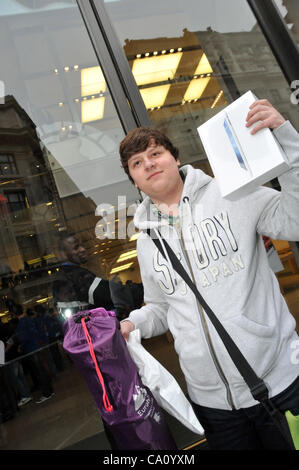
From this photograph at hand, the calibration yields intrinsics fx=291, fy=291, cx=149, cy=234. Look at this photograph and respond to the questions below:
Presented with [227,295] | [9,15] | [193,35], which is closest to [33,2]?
[9,15]

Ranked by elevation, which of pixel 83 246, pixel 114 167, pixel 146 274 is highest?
pixel 114 167

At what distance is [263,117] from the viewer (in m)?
0.98

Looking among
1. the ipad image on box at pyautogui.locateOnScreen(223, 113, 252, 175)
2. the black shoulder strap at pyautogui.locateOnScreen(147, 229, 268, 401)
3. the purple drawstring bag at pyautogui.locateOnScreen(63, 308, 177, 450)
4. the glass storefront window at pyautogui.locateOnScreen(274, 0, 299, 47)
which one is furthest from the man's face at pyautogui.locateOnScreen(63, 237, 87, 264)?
the glass storefront window at pyautogui.locateOnScreen(274, 0, 299, 47)

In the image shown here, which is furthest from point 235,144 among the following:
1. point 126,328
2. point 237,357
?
point 126,328

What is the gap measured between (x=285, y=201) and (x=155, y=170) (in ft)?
1.83

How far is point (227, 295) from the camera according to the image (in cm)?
117

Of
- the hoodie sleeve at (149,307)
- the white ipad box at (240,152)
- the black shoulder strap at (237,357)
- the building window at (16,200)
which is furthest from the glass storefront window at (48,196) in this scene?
the white ipad box at (240,152)

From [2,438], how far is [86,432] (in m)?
0.53

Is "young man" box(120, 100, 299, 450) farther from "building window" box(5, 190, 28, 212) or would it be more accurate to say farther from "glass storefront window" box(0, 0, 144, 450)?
"building window" box(5, 190, 28, 212)

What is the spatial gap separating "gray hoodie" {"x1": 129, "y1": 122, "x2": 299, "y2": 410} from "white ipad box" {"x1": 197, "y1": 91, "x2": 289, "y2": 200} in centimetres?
13

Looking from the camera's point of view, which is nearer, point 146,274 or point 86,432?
point 146,274

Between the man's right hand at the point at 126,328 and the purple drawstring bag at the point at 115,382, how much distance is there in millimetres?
79

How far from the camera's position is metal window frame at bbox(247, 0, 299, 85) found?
221 centimetres
